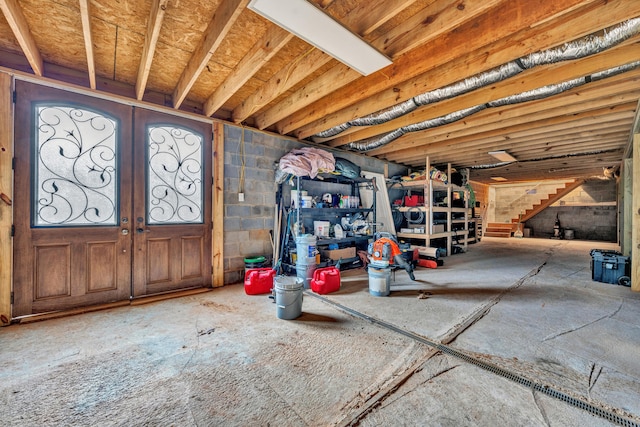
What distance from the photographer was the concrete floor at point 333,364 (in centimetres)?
145

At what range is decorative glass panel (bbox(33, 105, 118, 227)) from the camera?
2.73 m

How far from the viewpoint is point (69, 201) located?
2855mm

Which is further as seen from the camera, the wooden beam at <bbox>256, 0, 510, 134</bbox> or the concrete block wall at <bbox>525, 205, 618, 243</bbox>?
the concrete block wall at <bbox>525, 205, 618, 243</bbox>

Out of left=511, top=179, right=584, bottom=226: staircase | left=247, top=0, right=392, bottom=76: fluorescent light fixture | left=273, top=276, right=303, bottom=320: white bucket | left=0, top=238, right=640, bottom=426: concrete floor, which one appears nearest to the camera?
left=0, top=238, right=640, bottom=426: concrete floor

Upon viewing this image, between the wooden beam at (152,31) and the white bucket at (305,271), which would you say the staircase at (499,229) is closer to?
the white bucket at (305,271)

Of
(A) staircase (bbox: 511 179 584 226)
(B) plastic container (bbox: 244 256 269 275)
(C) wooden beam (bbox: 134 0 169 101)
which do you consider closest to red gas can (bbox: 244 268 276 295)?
(B) plastic container (bbox: 244 256 269 275)

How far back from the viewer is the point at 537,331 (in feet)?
7.79

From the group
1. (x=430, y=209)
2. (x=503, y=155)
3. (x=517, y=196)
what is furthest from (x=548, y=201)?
(x=430, y=209)

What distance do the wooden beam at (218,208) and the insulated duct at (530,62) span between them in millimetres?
2331

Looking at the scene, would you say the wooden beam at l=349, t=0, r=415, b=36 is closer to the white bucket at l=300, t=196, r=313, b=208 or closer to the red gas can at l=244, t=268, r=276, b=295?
the white bucket at l=300, t=196, r=313, b=208

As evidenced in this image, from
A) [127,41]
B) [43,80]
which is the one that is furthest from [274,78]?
[43,80]

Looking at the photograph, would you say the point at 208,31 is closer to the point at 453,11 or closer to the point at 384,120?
the point at 453,11

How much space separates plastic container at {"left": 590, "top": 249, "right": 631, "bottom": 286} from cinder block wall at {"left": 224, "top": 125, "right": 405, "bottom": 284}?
16.1 ft

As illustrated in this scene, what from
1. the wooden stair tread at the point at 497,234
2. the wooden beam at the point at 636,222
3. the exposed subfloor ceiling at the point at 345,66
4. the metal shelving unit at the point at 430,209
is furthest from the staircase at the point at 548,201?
the wooden beam at the point at 636,222
